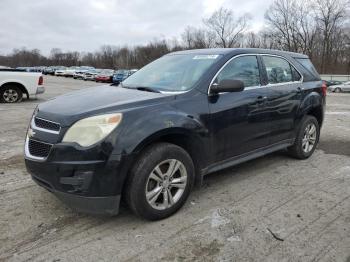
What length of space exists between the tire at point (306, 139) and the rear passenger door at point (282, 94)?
0.79 ft

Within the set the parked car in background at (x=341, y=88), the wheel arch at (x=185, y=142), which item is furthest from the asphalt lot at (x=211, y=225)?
the parked car in background at (x=341, y=88)

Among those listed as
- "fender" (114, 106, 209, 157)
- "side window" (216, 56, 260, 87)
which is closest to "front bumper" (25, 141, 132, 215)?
"fender" (114, 106, 209, 157)

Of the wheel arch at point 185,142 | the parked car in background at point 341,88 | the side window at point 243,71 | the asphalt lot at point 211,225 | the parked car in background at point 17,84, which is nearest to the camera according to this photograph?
the asphalt lot at point 211,225

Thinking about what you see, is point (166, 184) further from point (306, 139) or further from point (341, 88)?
point (341, 88)

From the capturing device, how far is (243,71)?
4.41 m

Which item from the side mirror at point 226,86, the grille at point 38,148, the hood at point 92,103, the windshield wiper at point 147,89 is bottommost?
the grille at point 38,148

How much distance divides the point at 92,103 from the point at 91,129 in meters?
0.43

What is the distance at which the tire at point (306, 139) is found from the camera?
5.41 meters

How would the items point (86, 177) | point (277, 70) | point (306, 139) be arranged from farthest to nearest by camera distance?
point (306, 139) < point (277, 70) < point (86, 177)

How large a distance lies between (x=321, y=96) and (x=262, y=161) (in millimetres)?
1526

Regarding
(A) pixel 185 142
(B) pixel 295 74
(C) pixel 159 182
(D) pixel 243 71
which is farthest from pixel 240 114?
(B) pixel 295 74

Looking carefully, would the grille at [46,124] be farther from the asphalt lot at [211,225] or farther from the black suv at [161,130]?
the asphalt lot at [211,225]

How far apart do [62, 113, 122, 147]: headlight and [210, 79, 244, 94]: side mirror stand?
1.25m

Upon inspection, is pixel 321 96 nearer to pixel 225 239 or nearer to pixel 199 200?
pixel 199 200
